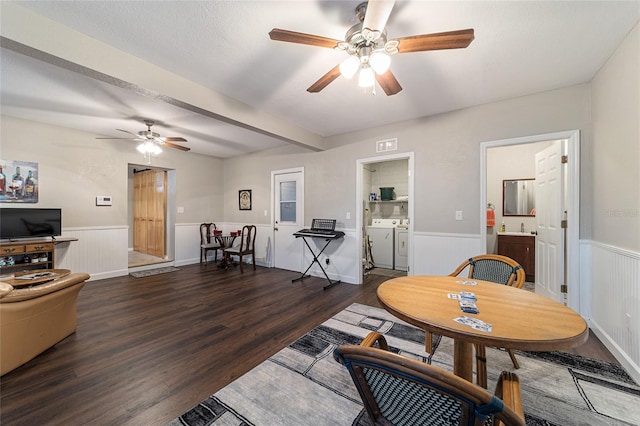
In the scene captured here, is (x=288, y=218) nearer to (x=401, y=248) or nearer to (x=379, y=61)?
(x=401, y=248)

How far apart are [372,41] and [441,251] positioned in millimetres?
2795

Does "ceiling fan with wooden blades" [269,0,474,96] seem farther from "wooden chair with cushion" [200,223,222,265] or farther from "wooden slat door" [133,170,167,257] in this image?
"wooden slat door" [133,170,167,257]

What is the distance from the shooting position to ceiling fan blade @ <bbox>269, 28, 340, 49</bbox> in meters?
1.50

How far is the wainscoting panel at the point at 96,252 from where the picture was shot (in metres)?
4.09

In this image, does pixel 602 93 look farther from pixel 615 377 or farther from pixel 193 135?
pixel 193 135

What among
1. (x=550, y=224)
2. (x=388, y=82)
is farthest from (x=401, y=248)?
(x=388, y=82)

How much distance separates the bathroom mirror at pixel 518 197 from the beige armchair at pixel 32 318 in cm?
641

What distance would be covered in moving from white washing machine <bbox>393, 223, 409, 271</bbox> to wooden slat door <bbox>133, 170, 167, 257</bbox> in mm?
5270

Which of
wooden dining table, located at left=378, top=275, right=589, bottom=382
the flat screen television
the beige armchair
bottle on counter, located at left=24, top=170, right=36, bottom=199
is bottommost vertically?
the beige armchair

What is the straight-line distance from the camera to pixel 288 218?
17.1ft

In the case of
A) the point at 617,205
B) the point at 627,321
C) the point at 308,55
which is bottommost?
the point at 627,321

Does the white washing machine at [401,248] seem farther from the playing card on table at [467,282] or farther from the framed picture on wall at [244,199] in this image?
the framed picture on wall at [244,199]

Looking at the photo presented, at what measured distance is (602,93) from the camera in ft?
7.69

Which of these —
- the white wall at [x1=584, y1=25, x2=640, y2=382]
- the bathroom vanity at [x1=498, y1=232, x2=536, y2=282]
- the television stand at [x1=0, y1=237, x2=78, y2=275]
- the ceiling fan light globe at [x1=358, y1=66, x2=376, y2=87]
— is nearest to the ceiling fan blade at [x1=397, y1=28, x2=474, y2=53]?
the ceiling fan light globe at [x1=358, y1=66, x2=376, y2=87]
